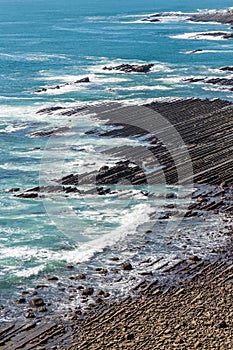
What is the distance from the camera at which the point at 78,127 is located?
57188mm

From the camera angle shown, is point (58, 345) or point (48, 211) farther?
point (48, 211)

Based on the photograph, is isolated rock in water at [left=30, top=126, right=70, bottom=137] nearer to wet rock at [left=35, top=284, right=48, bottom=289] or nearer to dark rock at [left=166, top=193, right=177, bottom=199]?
dark rock at [left=166, top=193, right=177, bottom=199]

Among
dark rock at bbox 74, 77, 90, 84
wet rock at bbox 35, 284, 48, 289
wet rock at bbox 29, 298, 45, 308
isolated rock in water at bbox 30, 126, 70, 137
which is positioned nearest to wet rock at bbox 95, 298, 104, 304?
wet rock at bbox 29, 298, 45, 308

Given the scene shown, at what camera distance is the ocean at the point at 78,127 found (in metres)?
33.8

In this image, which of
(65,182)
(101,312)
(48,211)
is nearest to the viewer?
(101,312)

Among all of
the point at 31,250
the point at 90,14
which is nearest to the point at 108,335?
the point at 31,250

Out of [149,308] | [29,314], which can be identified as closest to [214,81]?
[149,308]

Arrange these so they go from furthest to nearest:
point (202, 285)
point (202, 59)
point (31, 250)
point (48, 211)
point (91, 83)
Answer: point (202, 59) < point (91, 83) < point (48, 211) < point (31, 250) < point (202, 285)

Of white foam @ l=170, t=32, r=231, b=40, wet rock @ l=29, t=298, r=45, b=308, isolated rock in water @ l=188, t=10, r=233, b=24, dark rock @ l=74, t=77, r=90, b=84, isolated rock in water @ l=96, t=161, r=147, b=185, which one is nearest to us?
wet rock @ l=29, t=298, r=45, b=308

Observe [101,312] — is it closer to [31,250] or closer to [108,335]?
[108,335]

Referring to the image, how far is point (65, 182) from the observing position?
4322 cm

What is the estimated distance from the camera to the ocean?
111 feet

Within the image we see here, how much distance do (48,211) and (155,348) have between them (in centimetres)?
1678

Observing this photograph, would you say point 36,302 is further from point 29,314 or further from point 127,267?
point 127,267
